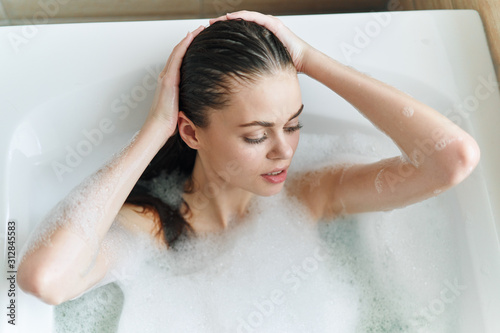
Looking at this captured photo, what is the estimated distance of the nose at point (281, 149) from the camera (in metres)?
0.98

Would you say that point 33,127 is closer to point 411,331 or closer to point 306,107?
point 306,107

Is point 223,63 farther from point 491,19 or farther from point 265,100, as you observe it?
point 491,19

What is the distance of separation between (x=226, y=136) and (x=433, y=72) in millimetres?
594

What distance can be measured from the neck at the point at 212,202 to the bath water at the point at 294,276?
30mm

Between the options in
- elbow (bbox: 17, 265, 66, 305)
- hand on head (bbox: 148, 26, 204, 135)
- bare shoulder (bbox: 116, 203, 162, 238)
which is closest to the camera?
elbow (bbox: 17, 265, 66, 305)

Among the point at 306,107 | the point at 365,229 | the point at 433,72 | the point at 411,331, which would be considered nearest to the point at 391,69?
the point at 433,72

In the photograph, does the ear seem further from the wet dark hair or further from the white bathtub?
the white bathtub

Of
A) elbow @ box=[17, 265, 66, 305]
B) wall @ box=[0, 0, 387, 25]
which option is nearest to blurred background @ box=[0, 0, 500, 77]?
wall @ box=[0, 0, 387, 25]

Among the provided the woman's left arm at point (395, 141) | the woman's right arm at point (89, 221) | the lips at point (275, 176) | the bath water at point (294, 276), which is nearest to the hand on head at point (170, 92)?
the woman's right arm at point (89, 221)

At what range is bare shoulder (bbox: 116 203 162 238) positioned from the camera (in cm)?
118

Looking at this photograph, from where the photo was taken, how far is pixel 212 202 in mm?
1262

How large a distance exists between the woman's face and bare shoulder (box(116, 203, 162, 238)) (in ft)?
0.82

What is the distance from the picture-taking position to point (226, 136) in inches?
38.7

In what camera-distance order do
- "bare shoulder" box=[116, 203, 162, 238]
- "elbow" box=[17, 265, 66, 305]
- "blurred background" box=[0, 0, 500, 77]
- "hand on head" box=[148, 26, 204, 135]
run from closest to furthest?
"elbow" box=[17, 265, 66, 305], "hand on head" box=[148, 26, 204, 135], "bare shoulder" box=[116, 203, 162, 238], "blurred background" box=[0, 0, 500, 77]
